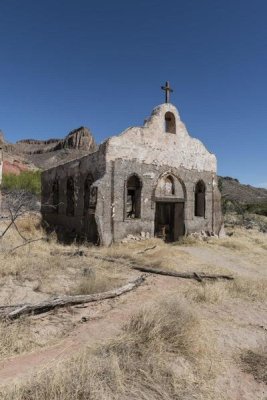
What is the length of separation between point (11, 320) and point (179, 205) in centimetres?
1318

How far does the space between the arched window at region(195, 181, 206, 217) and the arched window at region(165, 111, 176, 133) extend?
118 inches

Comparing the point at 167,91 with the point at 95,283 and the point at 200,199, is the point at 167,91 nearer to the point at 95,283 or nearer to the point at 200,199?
the point at 200,199

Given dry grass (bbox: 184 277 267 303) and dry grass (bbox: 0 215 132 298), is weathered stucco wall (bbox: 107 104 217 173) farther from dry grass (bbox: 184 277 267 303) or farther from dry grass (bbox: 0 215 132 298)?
dry grass (bbox: 184 277 267 303)

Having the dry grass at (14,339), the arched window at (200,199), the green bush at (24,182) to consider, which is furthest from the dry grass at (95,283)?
the green bush at (24,182)

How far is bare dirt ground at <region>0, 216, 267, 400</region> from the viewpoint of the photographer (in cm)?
439

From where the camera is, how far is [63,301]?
6.31 m

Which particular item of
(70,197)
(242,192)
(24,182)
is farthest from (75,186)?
(242,192)

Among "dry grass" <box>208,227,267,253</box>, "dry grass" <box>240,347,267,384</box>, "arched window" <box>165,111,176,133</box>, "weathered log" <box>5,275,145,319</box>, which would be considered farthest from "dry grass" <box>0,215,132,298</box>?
"arched window" <box>165,111,176,133</box>

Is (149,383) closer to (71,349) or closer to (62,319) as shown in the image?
(71,349)

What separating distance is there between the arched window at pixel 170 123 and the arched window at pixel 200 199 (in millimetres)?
3001

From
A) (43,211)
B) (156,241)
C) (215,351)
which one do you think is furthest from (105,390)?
(43,211)

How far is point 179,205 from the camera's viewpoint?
17781 millimetres

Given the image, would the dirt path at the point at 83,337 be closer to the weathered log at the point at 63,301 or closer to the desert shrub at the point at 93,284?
the weathered log at the point at 63,301

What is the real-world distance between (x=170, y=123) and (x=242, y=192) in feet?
147
